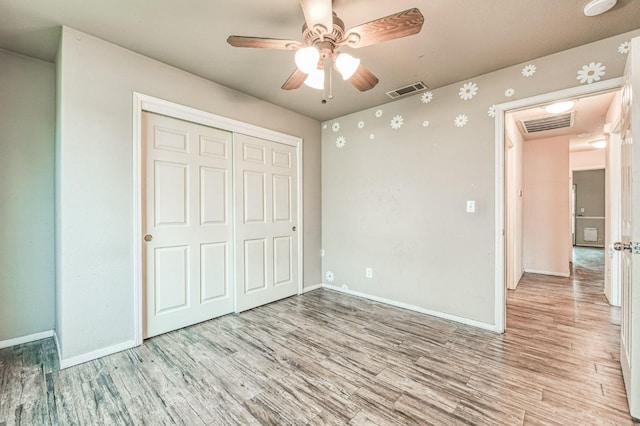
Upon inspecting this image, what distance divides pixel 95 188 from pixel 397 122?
10.2ft

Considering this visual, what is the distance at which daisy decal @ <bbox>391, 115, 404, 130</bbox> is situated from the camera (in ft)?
10.8

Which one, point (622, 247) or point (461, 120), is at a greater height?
point (461, 120)

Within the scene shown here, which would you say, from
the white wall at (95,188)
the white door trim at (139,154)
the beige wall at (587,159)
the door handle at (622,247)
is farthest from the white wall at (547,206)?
the white wall at (95,188)

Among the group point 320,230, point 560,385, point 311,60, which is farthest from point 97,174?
point 560,385

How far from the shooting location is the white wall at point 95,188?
2035mm

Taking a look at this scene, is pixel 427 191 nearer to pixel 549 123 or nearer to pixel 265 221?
pixel 265 221

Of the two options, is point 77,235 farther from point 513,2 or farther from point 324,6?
point 513,2

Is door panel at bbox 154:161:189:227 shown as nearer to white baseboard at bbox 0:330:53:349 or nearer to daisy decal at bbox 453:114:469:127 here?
white baseboard at bbox 0:330:53:349

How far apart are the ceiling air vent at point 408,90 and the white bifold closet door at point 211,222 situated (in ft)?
4.70

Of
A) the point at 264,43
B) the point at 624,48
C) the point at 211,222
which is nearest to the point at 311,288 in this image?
the point at 211,222

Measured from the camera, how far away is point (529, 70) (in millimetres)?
2441

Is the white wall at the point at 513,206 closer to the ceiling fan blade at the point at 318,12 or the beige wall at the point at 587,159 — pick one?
the ceiling fan blade at the point at 318,12

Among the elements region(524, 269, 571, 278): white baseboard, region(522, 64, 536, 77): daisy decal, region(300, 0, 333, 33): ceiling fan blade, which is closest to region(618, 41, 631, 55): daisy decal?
region(522, 64, 536, 77): daisy decal

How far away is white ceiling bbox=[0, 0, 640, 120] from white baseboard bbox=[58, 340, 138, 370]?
8.14 feet
